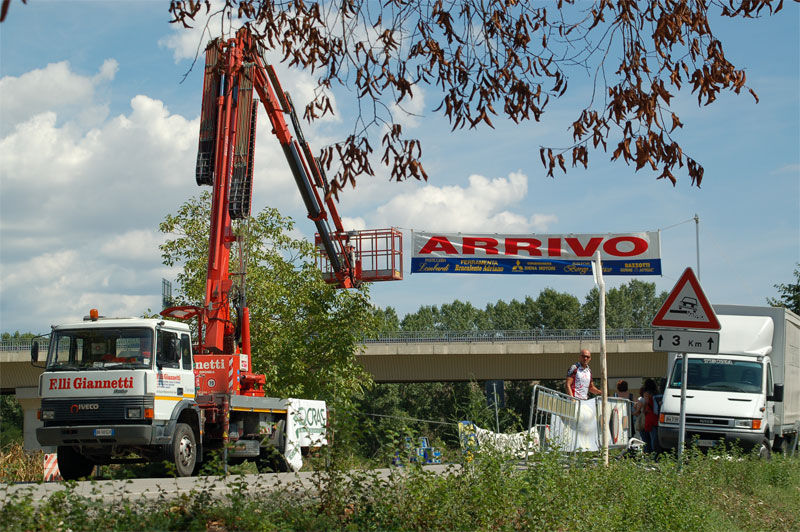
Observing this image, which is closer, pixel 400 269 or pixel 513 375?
pixel 400 269

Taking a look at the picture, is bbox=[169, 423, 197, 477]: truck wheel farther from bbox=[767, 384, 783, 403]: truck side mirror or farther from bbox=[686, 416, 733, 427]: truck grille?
bbox=[767, 384, 783, 403]: truck side mirror

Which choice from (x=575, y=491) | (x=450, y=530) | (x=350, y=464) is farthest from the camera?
(x=575, y=491)

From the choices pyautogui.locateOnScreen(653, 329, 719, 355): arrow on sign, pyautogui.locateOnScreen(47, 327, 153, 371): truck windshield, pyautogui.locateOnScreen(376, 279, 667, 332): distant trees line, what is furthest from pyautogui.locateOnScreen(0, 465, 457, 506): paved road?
pyautogui.locateOnScreen(376, 279, 667, 332): distant trees line

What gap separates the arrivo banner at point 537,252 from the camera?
3189cm

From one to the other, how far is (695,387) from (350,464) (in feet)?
43.6

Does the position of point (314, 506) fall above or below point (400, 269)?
below

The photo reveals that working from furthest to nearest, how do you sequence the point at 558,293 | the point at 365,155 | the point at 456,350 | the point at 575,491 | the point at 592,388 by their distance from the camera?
the point at 558,293 → the point at 456,350 → the point at 592,388 → the point at 575,491 → the point at 365,155

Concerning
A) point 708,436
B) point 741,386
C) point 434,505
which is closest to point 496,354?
point 741,386

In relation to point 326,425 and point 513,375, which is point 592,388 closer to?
point 326,425

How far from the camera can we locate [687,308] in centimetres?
1284

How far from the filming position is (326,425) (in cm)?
800

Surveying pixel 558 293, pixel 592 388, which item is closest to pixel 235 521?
pixel 592 388

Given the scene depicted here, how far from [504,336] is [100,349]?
115 feet

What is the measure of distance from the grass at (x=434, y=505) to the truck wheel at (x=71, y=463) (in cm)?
710
